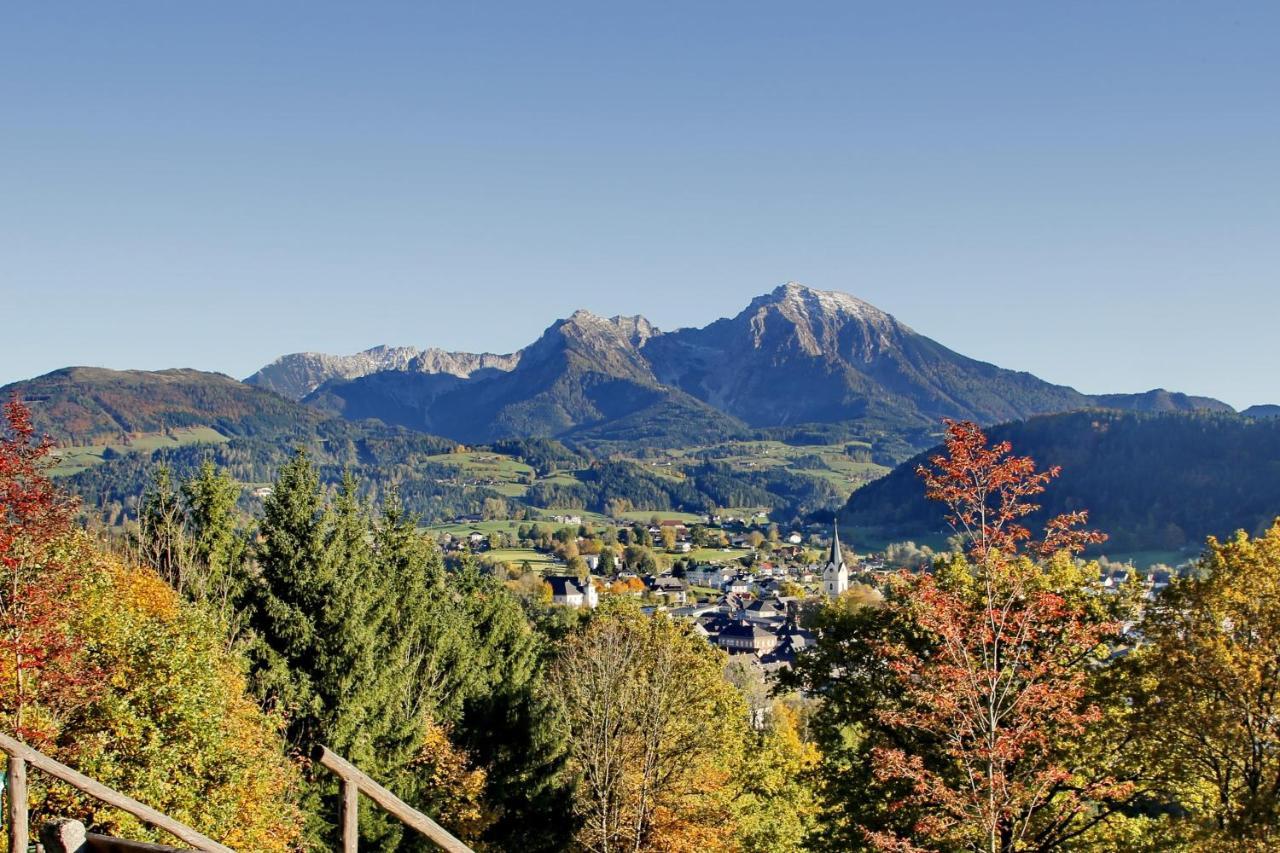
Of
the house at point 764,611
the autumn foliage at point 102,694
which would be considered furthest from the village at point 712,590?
the autumn foliage at point 102,694

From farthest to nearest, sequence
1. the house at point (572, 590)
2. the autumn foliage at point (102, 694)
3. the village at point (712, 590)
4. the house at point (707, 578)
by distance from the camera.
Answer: the house at point (707, 578), the house at point (572, 590), the village at point (712, 590), the autumn foliage at point (102, 694)

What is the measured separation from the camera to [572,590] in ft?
486

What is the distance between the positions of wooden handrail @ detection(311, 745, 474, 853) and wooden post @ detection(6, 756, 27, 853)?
11.6ft

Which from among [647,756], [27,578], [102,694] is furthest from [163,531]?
[647,756]

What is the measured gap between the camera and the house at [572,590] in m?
144

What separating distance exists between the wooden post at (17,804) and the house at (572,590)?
430 ft

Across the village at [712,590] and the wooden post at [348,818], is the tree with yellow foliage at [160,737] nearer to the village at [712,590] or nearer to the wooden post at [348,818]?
the wooden post at [348,818]

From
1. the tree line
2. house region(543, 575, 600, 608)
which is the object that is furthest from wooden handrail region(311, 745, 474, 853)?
house region(543, 575, 600, 608)

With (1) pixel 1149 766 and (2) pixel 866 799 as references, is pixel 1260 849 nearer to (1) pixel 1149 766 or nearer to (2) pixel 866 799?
(1) pixel 1149 766

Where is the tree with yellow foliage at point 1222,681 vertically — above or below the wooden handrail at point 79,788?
below

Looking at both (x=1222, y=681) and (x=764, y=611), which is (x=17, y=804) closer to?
(x=1222, y=681)

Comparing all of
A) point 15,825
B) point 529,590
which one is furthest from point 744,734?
point 529,590

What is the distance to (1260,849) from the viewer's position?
52.4ft

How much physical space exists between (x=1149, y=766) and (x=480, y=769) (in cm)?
2185
